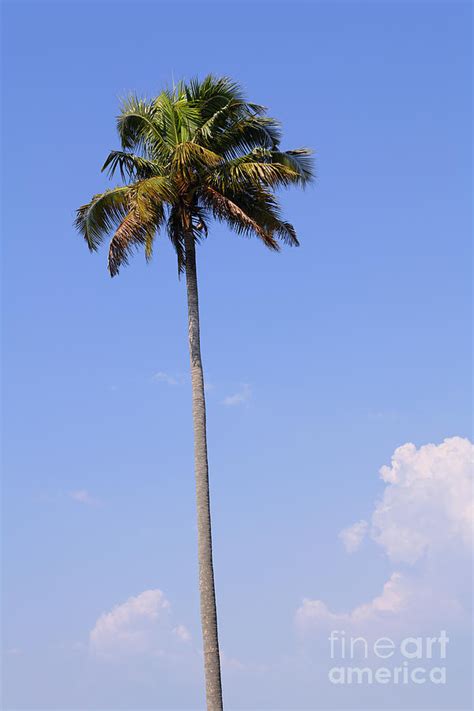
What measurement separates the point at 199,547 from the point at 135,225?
9309mm

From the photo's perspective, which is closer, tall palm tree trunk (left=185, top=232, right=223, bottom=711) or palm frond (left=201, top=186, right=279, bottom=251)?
tall palm tree trunk (left=185, top=232, right=223, bottom=711)

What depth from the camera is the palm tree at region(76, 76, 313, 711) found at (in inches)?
1120

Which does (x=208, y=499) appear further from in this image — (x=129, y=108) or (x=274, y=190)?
(x=129, y=108)

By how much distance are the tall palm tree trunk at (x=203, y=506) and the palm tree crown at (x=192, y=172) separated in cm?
121

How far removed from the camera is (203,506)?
26234 millimetres

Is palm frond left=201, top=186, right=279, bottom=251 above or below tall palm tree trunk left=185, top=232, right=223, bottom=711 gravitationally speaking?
above

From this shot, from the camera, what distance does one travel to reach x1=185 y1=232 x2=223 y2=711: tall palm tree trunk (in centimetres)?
2484

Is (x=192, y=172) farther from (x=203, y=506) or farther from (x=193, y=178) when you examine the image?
(x=203, y=506)

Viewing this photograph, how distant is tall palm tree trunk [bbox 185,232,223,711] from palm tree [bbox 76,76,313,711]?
0.04 meters

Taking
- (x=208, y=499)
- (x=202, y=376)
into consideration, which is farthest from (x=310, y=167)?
(x=208, y=499)

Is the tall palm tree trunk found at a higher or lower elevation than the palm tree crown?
lower

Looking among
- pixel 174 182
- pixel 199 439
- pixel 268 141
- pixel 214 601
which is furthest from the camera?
pixel 268 141

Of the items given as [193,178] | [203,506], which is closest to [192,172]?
[193,178]

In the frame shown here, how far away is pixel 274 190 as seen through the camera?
97.0 feet
